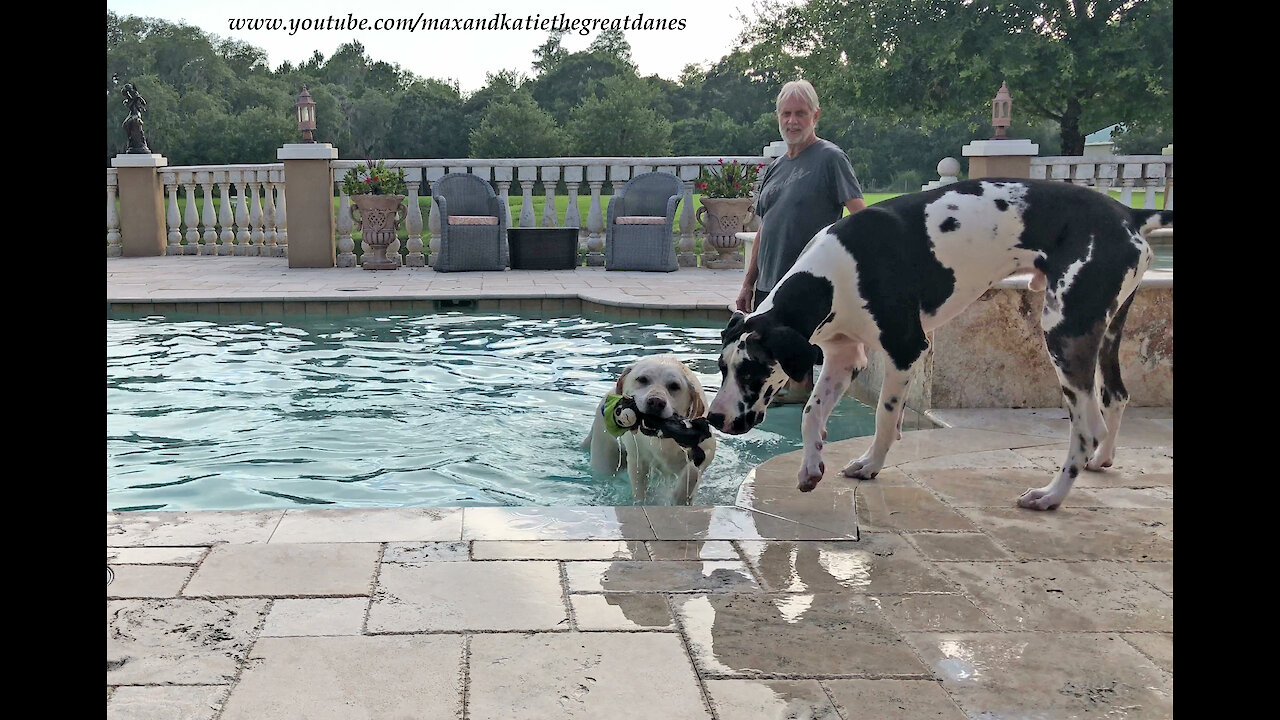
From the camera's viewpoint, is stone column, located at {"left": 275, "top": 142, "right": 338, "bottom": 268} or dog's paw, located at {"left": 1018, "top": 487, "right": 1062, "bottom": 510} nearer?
dog's paw, located at {"left": 1018, "top": 487, "right": 1062, "bottom": 510}

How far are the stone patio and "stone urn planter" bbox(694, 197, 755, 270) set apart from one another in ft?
31.1

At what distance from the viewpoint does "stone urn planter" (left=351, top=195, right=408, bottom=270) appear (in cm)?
1362

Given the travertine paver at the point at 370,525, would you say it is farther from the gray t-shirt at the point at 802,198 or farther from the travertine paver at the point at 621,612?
the gray t-shirt at the point at 802,198

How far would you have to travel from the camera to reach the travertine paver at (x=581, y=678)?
7.44ft

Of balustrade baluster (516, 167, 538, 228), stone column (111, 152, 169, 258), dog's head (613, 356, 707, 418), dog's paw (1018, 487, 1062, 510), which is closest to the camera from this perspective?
dog's paw (1018, 487, 1062, 510)

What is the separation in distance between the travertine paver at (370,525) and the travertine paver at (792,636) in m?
1.03

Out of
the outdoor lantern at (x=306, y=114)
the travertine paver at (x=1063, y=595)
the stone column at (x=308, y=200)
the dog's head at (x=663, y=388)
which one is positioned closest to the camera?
the travertine paver at (x=1063, y=595)

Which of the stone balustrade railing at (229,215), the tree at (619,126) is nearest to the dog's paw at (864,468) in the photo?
the stone balustrade railing at (229,215)

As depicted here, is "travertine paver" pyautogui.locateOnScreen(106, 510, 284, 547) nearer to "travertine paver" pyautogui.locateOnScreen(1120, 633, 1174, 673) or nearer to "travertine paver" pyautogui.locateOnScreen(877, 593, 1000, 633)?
"travertine paver" pyautogui.locateOnScreen(877, 593, 1000, 633)

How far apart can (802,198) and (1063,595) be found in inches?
87.5

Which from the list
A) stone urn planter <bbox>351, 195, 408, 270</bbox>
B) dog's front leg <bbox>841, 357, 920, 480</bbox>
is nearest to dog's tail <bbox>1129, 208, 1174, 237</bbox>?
dog's front leg <bbox>841, 357, 920, 480</bbox>

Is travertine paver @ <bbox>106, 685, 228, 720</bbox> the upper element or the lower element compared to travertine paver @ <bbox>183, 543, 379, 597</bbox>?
lower
